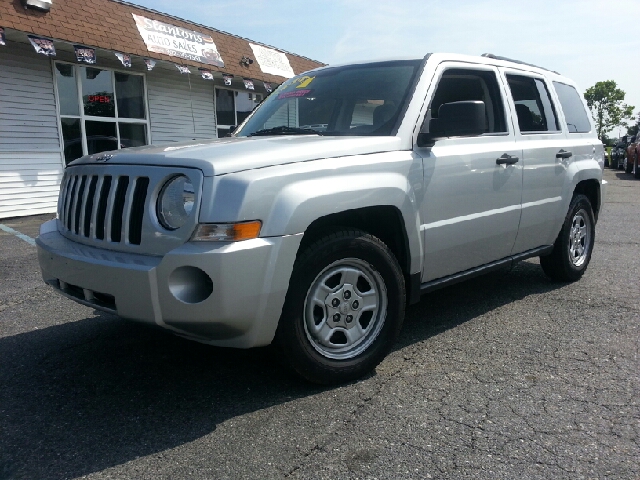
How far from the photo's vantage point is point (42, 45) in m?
9.83

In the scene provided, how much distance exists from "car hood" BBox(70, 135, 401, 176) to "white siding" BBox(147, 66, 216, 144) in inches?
434

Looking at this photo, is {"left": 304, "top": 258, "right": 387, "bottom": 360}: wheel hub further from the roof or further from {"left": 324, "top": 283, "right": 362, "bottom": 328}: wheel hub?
the roof

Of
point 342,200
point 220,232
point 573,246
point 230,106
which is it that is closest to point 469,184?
point 342,200

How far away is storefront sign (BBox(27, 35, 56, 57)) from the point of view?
971 centimetres

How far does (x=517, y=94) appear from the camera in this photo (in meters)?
4.50

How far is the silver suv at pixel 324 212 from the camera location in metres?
2.63

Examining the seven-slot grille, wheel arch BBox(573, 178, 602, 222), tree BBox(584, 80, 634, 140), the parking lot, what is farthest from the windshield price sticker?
tree BBox(584, 80, 634, 140)

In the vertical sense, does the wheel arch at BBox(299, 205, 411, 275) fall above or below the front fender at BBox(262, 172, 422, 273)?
below

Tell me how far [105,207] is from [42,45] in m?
8.37

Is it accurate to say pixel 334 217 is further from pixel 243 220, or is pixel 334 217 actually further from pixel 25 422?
pixel 25 422

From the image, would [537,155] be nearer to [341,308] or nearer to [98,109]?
[341,308]

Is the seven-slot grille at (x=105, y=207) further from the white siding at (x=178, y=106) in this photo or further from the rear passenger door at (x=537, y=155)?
the white siding at (x=178, y=106)

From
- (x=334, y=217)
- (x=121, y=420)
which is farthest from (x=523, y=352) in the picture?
(x=121, y=420)

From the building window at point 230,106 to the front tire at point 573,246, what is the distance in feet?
38.7
